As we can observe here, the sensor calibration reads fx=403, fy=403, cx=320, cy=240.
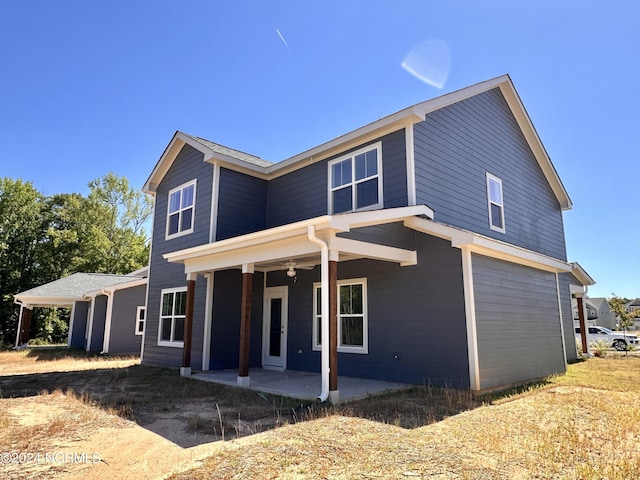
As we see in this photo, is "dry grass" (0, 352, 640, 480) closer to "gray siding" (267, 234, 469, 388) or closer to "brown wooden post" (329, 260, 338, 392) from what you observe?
"brown wooden post" (329, 260, 338, 392)

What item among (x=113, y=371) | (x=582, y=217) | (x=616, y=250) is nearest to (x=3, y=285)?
(x=113, y=371)

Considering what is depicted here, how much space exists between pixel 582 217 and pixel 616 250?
2695cm

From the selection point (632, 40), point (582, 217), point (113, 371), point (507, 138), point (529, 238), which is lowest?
point (113, 371)

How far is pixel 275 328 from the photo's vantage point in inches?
443

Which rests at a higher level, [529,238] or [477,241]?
[529,238]

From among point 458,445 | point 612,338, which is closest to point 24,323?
point 458,445

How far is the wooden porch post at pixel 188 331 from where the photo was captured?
10031 millimetres

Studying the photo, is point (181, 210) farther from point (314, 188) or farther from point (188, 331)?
point (314, 188)

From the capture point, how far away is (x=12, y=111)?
1730 cm

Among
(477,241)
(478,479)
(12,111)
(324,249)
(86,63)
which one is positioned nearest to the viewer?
(478,479)

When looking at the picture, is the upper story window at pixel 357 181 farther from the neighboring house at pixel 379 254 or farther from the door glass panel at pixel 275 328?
the door glass panel at pixel 275 328

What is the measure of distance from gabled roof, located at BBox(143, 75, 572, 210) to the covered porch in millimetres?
2302

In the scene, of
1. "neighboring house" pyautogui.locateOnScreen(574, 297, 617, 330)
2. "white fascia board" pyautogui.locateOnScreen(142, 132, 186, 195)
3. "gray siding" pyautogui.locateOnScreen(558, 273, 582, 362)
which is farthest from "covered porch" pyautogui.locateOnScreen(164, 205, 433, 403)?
"neighboring house" pyautogui.locateOnScreen(574, 297, 617, 330)

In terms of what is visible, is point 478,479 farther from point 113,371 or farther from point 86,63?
point 86,63
